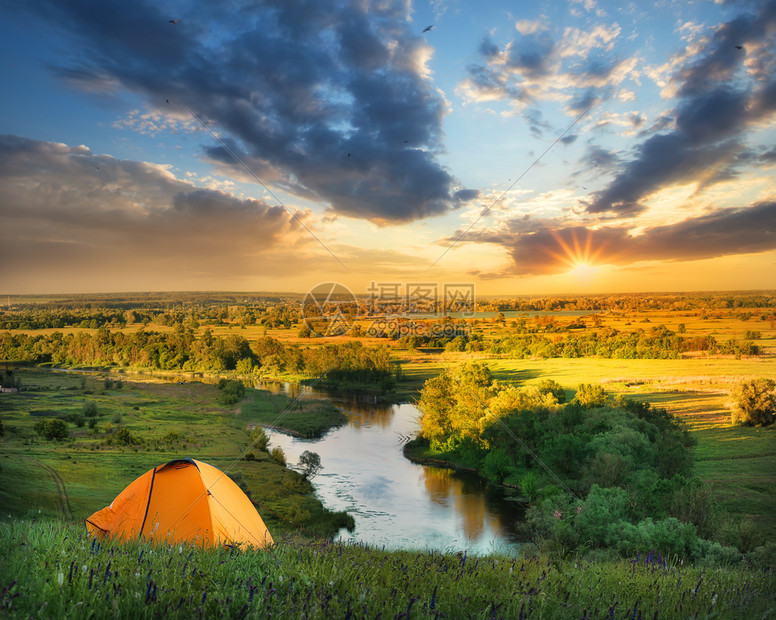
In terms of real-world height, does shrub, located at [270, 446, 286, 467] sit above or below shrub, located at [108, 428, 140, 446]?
above

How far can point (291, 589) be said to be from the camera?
2.32 metres

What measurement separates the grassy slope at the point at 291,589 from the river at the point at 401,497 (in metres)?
15.4

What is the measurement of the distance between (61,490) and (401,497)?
900 inches

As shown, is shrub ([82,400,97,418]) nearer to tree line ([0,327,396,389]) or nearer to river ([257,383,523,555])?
river ([257,383,523,555])

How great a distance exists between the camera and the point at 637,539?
11.4 m

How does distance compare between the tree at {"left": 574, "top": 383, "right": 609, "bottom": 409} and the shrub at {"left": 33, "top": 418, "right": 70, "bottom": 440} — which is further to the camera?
the shrub at {"left": 33, "top": 418, "right": 70, "bottom": 440}


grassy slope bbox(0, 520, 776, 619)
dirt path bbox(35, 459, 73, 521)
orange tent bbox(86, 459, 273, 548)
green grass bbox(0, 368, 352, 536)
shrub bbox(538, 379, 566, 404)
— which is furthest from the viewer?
shrub bbox(538, 379, 566, 404)

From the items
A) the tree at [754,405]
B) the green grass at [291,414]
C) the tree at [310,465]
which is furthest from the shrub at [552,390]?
the green grass at [291,414]

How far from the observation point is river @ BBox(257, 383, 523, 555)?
25000mm

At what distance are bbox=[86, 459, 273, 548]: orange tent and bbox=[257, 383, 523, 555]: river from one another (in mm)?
9794

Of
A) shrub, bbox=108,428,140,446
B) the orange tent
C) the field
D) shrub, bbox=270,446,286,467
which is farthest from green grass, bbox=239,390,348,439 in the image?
the orange tent

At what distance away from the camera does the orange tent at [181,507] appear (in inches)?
379

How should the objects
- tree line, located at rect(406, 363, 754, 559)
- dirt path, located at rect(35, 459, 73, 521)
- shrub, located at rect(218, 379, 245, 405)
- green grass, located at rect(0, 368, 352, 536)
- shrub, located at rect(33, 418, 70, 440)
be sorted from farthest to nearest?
shrub, located at rect(218, 379, 245, 405)
shrub, located at rect(33, 418, 70, 440)
green grass, located at rect(0, 368, 352, 536)
dirt path, located at rect(35, 459, 73, 521)
tree line, located at rect(406, 363, 754, 559)

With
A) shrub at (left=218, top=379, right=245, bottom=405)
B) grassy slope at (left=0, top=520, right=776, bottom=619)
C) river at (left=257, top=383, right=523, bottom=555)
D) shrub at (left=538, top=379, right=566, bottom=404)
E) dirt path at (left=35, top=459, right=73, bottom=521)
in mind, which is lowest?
shrub at (left=218, top=379, right=245, bottom=405)
